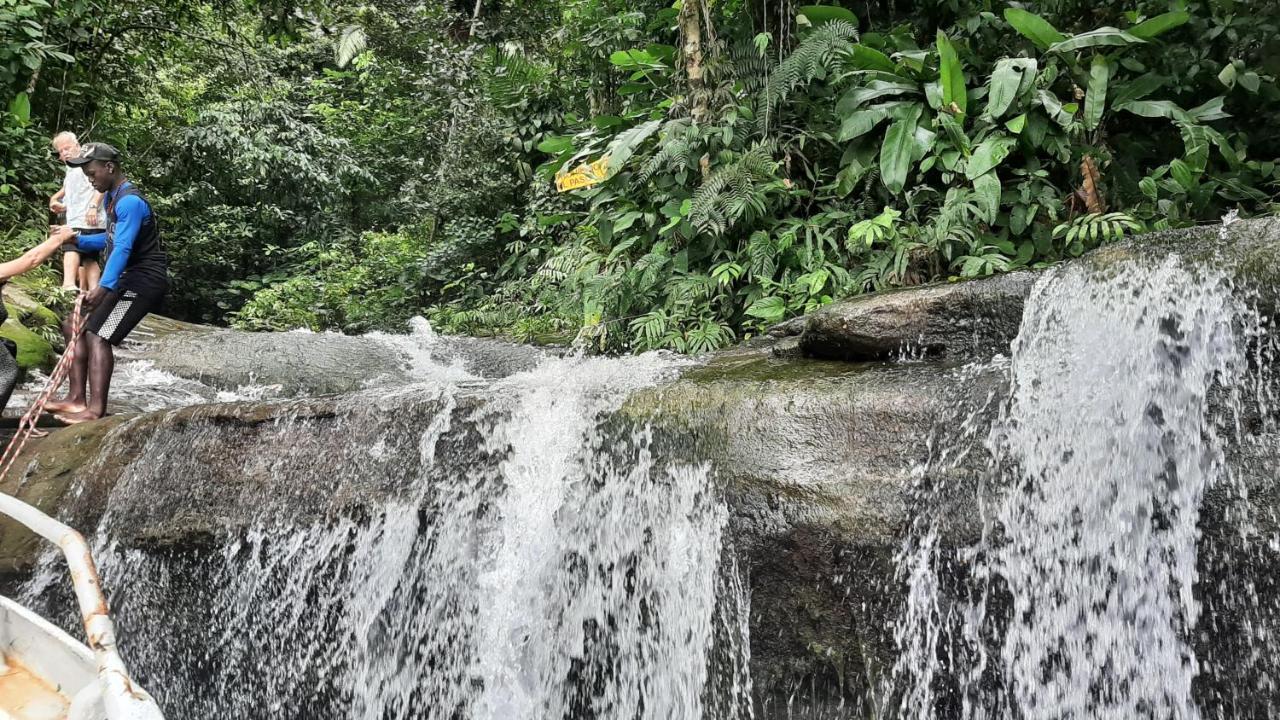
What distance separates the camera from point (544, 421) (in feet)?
13.3

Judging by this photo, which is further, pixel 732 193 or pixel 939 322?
pixel 732 193

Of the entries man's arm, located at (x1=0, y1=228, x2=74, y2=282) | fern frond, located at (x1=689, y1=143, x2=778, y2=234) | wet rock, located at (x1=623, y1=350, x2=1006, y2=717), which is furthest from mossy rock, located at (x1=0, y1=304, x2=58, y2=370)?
wet rock, located at (x1=623, y1=350, x2=1006, y2=717)

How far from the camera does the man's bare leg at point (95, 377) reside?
16.6 ft

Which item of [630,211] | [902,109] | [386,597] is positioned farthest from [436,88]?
[386,597]

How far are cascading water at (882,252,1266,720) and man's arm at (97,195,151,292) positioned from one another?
4636 millimetres

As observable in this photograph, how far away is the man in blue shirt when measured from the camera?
487cm

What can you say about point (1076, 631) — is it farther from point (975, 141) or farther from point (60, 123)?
point (60, 123)

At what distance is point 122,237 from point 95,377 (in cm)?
94

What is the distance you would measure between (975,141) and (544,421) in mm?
4140

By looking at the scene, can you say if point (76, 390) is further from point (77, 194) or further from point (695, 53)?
point (695, 53)

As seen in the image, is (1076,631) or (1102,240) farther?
(1102,240)

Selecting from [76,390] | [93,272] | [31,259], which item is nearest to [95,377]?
[76,390]

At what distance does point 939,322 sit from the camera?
13.8 feet

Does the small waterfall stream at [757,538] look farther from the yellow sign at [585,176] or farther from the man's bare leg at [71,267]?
the yellow sign at [585,176]
